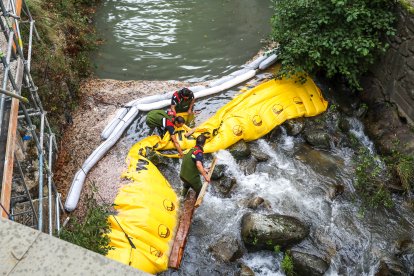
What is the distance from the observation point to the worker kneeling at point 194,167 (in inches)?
261

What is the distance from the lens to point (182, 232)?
6.43 meters

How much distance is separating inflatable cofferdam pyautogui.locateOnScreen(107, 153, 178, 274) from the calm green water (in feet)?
14.4

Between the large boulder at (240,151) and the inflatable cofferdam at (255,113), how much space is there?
0.44ft

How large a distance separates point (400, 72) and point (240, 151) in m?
4.03

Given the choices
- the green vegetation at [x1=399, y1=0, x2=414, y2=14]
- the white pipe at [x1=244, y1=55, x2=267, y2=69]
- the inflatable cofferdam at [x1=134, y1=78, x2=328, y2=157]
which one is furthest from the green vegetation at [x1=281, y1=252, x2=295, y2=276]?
the white pipe at [x1=244, y1=55, x2=267, y2=69]

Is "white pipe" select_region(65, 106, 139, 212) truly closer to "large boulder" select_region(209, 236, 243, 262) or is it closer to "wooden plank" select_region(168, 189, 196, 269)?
"wooden plank" select_region(168, 189, 196, 269)

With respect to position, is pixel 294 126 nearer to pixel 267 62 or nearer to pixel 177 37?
pixel 267 62

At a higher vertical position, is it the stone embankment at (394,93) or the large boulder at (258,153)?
the stone embankment at (394,93)

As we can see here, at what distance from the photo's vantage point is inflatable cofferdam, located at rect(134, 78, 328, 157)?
26.6ft

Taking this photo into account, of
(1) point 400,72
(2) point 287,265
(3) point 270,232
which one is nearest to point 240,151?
(3) point 270,232

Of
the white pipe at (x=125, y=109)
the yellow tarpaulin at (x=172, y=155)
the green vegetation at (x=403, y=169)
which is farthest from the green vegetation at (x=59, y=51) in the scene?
the green vegetation at (x=403, y=169)

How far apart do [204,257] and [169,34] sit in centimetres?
825

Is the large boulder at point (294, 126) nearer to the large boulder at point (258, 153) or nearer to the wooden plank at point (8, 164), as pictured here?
the large boulder at point (258, 153)

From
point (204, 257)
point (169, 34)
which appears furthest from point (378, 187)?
point (169, 34)
